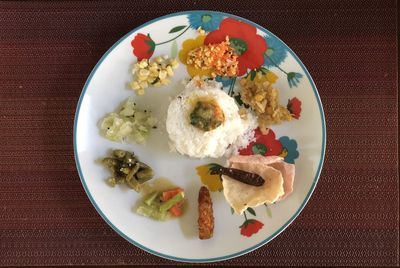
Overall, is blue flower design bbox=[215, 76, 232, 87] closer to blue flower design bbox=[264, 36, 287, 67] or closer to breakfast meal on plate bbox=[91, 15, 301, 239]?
breakfast meal on plate bbox=[91, 15, 301, 239]

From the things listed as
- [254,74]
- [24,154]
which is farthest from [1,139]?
[254,74]

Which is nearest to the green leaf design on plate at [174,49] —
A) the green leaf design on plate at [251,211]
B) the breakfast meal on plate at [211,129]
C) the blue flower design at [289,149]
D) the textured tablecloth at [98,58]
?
the breakfast meal on plate at [211,129]

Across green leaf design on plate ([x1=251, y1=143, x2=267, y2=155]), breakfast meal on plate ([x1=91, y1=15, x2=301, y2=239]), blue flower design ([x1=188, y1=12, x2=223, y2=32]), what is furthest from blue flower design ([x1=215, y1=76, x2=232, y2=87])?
green leaf design on plate ([x1=251, y1=143, x2=267, y2=155])

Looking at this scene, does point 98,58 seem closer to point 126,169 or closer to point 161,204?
point 126,169

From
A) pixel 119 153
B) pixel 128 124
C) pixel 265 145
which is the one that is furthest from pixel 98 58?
pixel 265 145

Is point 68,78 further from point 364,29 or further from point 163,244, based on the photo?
point 364,29

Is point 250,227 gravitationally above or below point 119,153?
below
